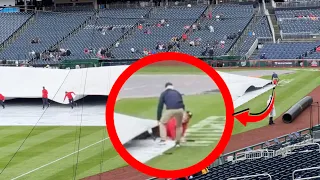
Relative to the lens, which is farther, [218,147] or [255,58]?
[255,58]

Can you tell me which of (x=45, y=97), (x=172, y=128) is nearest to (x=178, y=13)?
(x=45, y=97)

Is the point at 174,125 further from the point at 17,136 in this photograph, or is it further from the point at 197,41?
the point at 197,41

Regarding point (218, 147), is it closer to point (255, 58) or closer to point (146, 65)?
point (146, 65)

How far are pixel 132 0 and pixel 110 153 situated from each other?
4480 cm

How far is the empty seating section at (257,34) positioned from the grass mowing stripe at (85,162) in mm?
30527

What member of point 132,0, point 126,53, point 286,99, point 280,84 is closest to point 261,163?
point 286,99

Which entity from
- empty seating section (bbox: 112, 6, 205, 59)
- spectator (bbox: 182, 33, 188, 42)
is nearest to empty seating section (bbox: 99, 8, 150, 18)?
empty seating section (bbox: 112, 6, 205, 59)

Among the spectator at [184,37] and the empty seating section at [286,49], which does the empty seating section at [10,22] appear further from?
the empty seating section at [286,49]

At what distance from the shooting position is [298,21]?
5256 cm

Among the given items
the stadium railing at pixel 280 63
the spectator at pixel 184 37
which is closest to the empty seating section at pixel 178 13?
the spectator at pixel 184 37

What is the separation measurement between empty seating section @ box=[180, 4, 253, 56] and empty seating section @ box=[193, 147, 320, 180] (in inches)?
1396

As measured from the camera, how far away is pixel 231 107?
14.2 ft

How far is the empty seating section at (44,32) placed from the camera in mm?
52091

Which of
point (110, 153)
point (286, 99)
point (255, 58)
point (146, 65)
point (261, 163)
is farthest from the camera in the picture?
point (255, 58)
